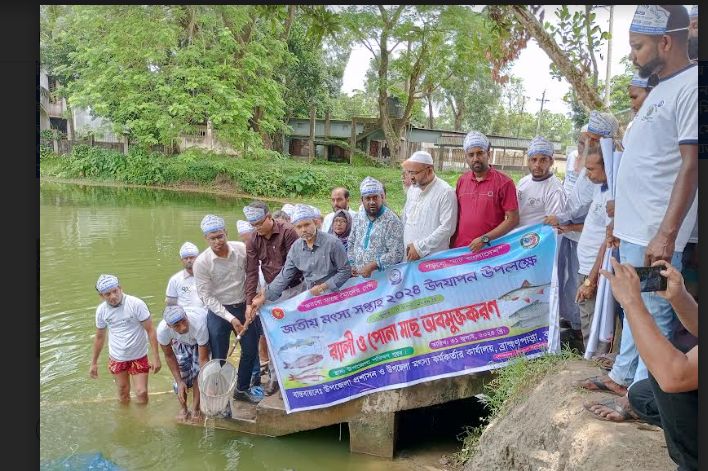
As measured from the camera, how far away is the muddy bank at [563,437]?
2.80 metres

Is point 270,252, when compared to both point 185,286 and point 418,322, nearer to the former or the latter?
point 185,286

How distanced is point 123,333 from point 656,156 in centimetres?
451

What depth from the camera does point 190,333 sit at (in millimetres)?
5086

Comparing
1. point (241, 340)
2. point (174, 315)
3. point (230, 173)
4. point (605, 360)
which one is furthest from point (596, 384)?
point (230, 173)

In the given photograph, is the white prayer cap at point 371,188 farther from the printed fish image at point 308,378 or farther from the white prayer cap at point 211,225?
the printed fish image at point 308,378

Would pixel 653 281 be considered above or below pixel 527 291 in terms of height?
above

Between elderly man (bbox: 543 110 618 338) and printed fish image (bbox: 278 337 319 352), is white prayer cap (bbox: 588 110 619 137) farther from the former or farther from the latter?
printed fish image (bbox: 278 337 319 352)

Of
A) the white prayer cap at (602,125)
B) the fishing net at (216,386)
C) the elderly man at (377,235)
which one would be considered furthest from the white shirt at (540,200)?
the fishing net at (216,386)

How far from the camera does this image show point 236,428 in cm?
495

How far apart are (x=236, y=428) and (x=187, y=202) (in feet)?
25.1

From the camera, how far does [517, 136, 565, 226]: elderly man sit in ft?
14.4

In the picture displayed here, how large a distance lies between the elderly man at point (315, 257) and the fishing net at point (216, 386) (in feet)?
3.58

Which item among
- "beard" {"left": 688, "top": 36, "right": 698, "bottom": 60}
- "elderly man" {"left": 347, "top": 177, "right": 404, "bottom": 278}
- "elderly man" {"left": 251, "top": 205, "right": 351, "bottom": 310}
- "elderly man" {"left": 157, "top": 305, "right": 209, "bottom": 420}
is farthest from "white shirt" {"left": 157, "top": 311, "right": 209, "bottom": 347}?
"beard" {"left": 688, "top": 36, "right": 698, "bottom": 60}

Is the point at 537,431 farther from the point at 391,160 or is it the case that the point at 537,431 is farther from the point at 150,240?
the point at 150,240
